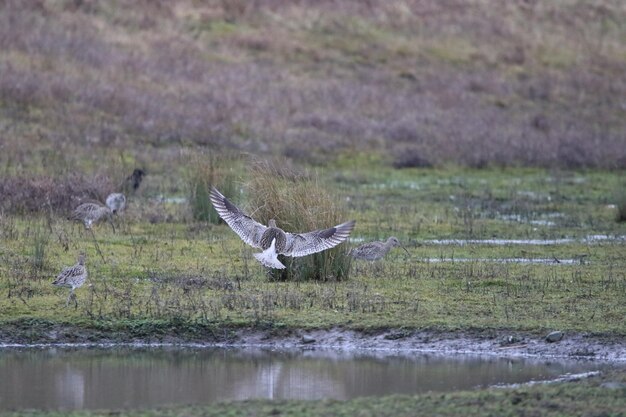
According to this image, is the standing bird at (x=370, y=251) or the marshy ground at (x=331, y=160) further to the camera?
the standing bird at (x=370, y=251)

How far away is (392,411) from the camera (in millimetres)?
8836

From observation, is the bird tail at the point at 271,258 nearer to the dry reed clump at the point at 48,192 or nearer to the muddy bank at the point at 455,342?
the muddy bank at the point at 455,342

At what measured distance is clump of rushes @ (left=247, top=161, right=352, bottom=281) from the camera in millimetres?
14445

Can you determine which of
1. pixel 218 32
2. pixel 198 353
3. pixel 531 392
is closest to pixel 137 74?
pixel 218 32

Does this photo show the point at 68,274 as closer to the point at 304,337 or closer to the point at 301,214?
the point at 304,337

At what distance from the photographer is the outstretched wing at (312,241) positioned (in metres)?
13.3

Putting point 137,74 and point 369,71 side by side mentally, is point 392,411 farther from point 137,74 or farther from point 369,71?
point 369,71

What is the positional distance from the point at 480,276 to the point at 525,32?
37.6 metres

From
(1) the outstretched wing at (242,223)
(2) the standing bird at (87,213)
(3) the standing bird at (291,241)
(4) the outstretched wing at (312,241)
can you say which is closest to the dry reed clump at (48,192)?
(2) the standing bird at (87,213)

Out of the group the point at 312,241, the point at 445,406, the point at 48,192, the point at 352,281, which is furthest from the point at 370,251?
the point at 445,406

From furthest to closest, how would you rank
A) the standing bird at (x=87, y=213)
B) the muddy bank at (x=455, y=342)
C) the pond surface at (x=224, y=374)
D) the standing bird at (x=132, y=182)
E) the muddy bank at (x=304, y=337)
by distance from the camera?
1. the standing bird at (x=132, y=182)
2. the standing bird at (x=87, y=213)
3. the muddy bank at (x=304, y=337)
4. the muddy bank at (x=455, y=342)
5. the pond surface at (x=224, y=374)

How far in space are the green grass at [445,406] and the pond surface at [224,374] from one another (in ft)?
1.81

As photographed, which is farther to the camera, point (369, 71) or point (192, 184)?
point (369, 71)

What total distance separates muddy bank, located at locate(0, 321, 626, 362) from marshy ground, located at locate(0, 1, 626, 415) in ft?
Result: 0.12
